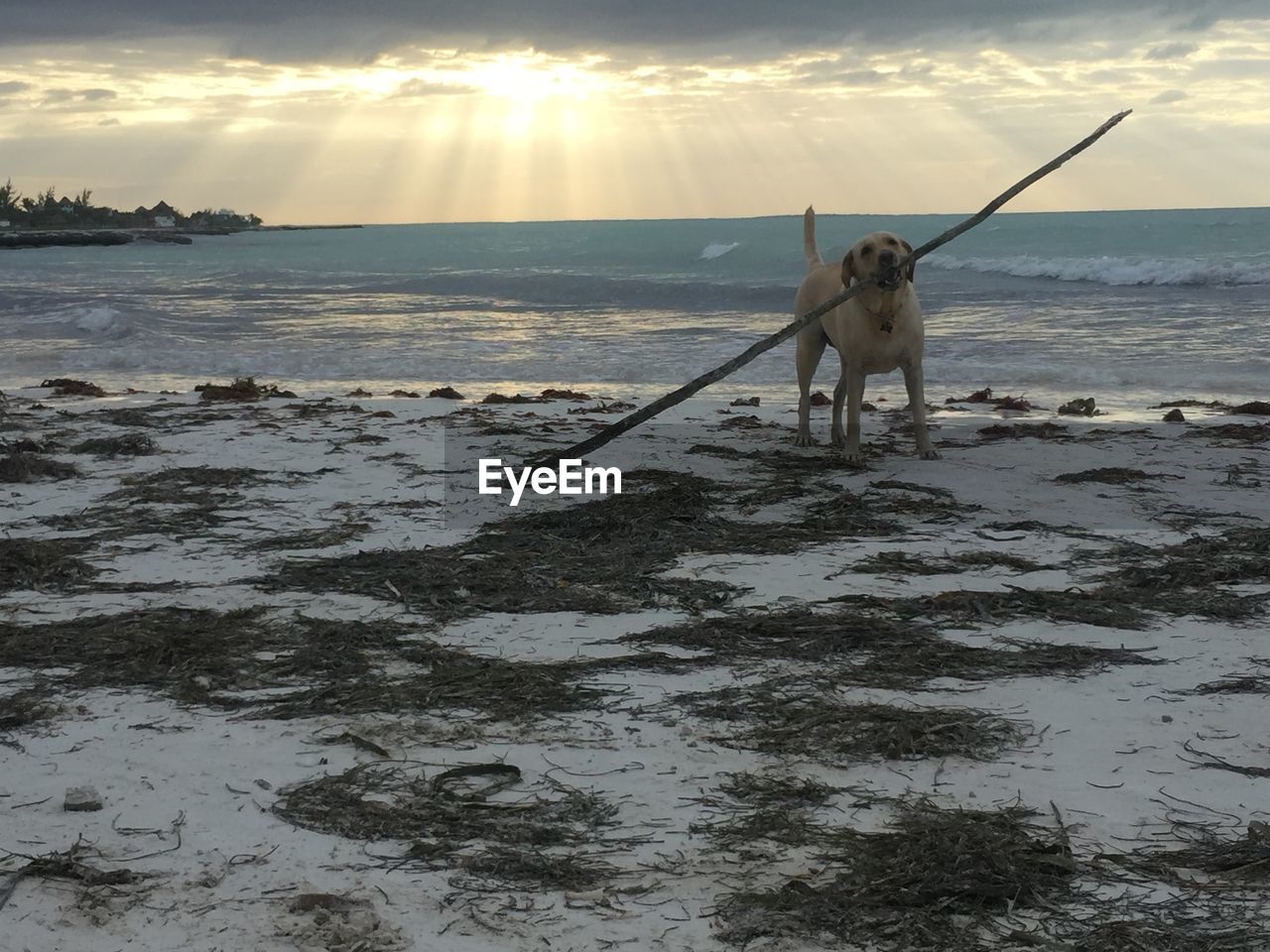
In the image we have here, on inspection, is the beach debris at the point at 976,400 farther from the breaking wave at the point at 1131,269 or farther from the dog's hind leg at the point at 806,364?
the breaking wave at the point at 1131,269

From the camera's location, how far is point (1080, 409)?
1084 cm

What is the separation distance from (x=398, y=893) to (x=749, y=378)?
1244 centimetres

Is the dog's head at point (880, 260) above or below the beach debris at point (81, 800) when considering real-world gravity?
above

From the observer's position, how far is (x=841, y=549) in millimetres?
5758

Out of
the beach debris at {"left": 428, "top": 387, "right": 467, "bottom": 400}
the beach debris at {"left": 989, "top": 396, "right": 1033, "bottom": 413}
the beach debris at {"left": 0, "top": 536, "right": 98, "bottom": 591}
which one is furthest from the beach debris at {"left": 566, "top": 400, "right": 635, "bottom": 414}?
the beach debris at {"left": 0, "top": 536, "right": 98, "bottom": 591}

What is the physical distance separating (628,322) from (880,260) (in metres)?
17.1

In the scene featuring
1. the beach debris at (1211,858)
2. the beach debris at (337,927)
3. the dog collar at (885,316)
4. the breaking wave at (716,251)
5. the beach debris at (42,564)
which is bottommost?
the beach debris at (337,927)

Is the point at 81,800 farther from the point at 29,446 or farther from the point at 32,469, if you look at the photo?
the point at 29,446

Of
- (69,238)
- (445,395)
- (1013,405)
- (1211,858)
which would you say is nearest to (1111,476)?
(1013,405)

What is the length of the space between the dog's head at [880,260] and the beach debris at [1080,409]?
3558 millimetres

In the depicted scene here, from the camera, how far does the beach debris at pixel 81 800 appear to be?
301 centimetres

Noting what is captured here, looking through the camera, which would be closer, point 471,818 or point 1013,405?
point 471,818

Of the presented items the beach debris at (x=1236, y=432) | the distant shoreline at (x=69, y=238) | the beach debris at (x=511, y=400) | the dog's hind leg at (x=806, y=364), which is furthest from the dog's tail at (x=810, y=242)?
the distant shoreline at (x=69, y=238)

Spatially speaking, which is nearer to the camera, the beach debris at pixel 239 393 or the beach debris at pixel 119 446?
the beach debris at pixel 119 446
